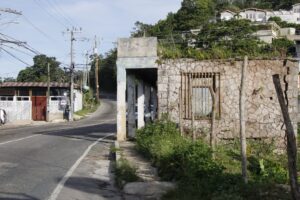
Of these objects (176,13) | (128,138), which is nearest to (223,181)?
(128,138)

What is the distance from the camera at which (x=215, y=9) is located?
111000mm

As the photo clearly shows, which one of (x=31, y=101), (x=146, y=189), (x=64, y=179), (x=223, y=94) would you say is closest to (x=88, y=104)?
(x=31, y=101)

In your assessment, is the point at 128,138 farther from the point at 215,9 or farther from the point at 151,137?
the point at 215,9

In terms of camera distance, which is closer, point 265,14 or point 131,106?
point 131,106

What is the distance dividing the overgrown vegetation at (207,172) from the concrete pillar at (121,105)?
16.4 feet

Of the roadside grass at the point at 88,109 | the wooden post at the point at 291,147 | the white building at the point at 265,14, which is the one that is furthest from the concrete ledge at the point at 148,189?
the white building at the point at 265,14

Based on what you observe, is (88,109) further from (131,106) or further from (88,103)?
(131,106)

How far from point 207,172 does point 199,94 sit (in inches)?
381

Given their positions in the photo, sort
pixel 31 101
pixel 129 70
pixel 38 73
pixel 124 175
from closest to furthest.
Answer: pixel 124 175
pixel 129 70
pixel 31 101
pixel 38 73

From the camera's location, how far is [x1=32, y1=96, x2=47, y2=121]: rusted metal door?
2196 inches

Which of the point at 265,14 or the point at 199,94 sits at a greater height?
the point at 265,14

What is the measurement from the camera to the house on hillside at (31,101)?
53.4 meters

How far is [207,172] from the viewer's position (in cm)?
1064

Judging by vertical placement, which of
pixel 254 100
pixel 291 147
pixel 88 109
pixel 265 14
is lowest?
pixel 88 109
